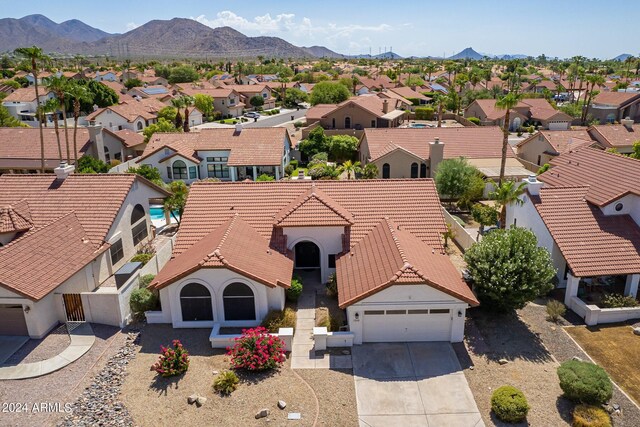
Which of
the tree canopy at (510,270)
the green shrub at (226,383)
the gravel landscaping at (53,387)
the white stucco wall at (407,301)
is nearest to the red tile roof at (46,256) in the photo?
the gravel landscaping at (53,387)

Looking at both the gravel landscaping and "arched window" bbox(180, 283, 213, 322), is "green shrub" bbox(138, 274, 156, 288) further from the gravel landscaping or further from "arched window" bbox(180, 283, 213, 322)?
the gravel landscaping

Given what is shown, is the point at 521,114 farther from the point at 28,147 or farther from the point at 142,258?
the point at 28,147

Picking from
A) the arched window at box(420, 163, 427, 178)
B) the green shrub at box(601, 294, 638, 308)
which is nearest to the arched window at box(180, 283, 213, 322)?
the green shrub at box(601, 294, 638, 308)

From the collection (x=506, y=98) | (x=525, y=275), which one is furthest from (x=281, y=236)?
(x=506, y=98)

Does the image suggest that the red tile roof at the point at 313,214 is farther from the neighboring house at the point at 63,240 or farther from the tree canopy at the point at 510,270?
the neighboring house at the point at 63,240

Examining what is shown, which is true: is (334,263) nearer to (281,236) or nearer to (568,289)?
(281,236)

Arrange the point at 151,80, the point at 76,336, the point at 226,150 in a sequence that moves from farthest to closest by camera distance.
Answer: the point at 151,80 → the point at 226,150 → the point at 76,336
